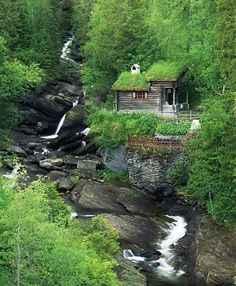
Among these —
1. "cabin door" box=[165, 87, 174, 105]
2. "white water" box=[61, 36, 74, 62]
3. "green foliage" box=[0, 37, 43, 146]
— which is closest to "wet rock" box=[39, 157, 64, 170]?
A: "green foliage" box=[0, 37, 43, 146]

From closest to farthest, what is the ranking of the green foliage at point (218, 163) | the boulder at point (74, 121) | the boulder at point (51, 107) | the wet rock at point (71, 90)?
1. the green foliage at point (218, 163)
2. the boulder at point (74, 121)
3. the boulder at point (51, 107)
4. the wet rock at point (71, 90)

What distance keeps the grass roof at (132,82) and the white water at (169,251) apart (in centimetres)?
1506

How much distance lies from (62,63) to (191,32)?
2845cm

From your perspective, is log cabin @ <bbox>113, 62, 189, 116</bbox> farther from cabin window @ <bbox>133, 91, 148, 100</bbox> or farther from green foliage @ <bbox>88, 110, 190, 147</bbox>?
green foliage @ <bbox>88, 110, 190, 147</bbox>

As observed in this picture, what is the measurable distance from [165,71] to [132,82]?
3194mm

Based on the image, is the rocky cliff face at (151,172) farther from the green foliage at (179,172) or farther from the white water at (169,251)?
the white water at (169,251)

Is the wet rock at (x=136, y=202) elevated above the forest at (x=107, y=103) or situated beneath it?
situated beneath

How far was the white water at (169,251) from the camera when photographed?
33.9 m

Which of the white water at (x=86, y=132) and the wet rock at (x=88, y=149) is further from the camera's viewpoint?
the white water at (x=86, y=132)

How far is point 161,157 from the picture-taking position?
46438 mm

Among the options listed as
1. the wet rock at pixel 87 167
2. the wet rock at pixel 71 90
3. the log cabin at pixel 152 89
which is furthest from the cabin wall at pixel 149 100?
the wet rock at pixel 71 90

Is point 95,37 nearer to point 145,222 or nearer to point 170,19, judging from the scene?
point 170,19

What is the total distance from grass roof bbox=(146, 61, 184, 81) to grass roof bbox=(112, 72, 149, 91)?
0.77 m

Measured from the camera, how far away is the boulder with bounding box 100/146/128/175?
4894cm
